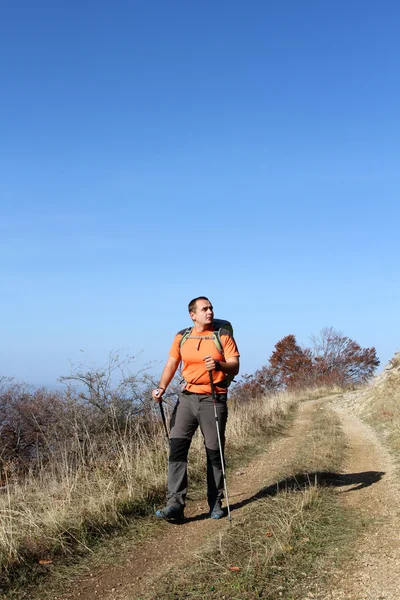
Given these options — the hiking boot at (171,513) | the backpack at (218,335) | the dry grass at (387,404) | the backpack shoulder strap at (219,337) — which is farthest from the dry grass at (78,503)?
the dry grass at (387,404)

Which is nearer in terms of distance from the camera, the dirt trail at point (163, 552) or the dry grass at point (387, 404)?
the dirt trail at point (163, 552)

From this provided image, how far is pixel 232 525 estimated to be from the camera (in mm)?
5418

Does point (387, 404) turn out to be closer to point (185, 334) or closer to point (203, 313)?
point (185, 334)

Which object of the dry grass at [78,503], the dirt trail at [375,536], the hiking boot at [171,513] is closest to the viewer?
the dirt trail at [375,536]

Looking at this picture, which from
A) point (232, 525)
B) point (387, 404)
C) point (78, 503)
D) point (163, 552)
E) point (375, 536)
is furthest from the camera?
point (387, 404)

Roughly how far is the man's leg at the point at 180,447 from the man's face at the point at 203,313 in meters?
0.88

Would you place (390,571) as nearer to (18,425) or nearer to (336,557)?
(336,557)

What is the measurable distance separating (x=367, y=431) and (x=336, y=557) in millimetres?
9262

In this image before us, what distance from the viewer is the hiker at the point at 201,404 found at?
18.8 feet

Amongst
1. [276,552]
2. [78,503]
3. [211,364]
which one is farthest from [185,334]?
[276,552]

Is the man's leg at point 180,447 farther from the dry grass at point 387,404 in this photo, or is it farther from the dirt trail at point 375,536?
the dry grass at point 387,404

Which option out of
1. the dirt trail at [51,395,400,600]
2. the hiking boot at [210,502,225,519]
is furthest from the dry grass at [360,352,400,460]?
the hiking boot at [210,502,225,519]

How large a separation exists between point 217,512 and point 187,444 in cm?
81

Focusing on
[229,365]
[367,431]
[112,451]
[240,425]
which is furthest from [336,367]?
[229,365]
